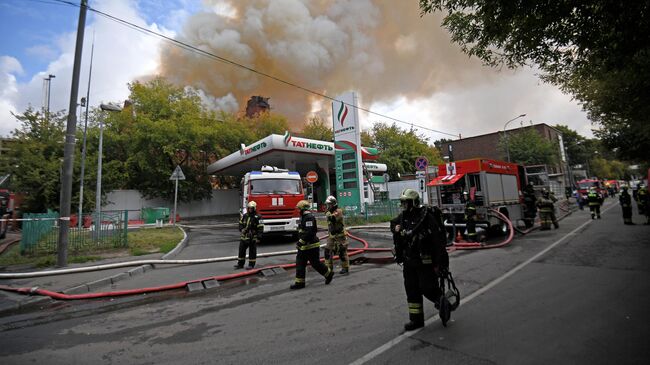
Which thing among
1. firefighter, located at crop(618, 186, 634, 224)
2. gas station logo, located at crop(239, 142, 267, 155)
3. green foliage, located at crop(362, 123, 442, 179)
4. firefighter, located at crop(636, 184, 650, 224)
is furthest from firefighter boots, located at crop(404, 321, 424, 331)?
green foliage, located at crop(362, 123, 442, 179)

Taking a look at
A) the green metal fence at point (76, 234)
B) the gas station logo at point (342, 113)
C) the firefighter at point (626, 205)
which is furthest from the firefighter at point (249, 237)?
the firefighter at point (626, 205)

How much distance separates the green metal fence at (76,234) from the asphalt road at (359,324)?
13.2ft

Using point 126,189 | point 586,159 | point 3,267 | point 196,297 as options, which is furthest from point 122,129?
point 586,159

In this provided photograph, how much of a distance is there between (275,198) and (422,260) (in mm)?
7973

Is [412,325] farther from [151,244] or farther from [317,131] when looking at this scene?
[317,131]

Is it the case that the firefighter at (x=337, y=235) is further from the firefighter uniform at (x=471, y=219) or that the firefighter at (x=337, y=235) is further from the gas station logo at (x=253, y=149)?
the gas station logo at (x=253, y=149)

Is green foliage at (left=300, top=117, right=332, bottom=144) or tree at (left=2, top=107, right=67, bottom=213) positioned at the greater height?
green foliage at (left=300, top=117, right=332, bottom=144)

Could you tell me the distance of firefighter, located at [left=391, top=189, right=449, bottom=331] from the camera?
386 cm

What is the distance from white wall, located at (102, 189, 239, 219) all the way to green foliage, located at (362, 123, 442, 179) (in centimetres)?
1780

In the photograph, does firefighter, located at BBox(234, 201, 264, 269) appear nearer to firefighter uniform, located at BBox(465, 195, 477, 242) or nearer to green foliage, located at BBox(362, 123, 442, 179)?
firefighter uniform, located at BBox(465, 195, 477, 242)

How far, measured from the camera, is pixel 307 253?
6250 mm


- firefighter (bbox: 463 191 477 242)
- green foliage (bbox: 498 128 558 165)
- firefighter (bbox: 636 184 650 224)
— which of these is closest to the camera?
firefighter (bbox: 463 191 477 242)

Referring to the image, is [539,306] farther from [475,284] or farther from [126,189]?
[126,189]

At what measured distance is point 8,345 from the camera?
3.92 metres
